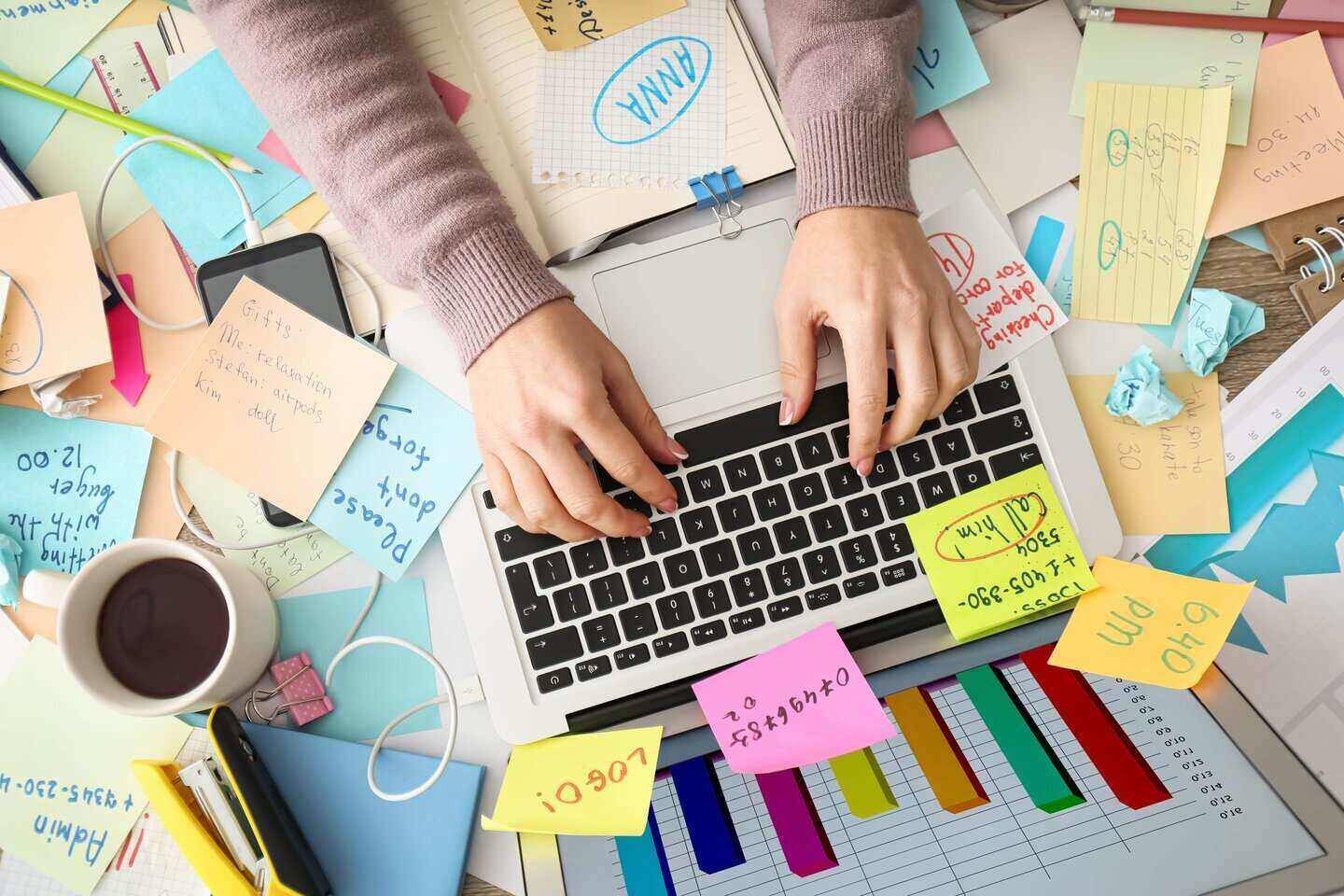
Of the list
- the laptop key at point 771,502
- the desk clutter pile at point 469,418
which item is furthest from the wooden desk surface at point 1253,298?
the laptop key at point 771,502

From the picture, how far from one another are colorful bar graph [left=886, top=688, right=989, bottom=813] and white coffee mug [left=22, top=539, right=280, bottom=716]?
40 centimetres

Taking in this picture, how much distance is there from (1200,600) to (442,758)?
49 cm

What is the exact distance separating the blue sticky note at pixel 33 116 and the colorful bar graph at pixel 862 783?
0.71 m

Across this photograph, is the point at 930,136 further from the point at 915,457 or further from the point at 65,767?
the point at 65,767

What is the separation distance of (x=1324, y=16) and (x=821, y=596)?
1.86ft

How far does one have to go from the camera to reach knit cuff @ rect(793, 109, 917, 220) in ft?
1.78

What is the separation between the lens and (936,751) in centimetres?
42

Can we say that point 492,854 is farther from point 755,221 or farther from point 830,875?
point 755,221

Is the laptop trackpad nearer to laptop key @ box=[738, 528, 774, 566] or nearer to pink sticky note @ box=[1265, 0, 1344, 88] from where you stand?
laptop key @ box=[738, 528, 774, 566]

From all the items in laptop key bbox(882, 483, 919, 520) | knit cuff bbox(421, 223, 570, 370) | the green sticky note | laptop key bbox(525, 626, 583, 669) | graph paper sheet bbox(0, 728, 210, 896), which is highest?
knit cuff bbox(421, 223, 570, 370)

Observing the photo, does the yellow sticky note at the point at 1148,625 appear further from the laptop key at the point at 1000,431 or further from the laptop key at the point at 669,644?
the laptop key at the point at 669,644

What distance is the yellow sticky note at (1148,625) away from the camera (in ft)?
1.53

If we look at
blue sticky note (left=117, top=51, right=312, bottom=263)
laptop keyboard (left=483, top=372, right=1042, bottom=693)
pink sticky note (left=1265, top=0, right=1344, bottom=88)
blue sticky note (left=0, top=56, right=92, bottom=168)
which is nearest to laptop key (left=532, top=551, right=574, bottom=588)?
laptop keyboard (left=483, top=372, right=1042, bottom=693)

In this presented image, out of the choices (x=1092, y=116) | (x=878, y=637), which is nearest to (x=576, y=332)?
(x=878, y=637)
